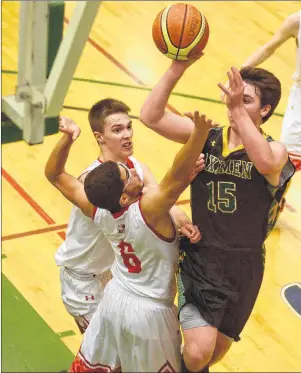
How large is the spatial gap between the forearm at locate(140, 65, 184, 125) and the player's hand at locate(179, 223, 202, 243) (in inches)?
23.2

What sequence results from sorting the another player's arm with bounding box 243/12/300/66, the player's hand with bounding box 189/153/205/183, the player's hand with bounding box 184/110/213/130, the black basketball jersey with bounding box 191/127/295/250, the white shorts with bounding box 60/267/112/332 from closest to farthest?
1. the player's hand with bounding box 184/110/213/130
2. the player's hand with bounding box 189/153/205/183
3. the black basketball jersey with bounding box 191/127/295/250
4. the white shorts with bounding box 60/267/112/332
5. the another player's arm with bounding box 243/12/300/66

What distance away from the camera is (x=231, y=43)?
11.3 metres

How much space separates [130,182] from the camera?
17.0 ft

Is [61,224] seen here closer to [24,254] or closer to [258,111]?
[24,254]

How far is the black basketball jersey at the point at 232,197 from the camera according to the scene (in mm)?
5312

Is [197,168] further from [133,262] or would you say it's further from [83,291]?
[83,291]

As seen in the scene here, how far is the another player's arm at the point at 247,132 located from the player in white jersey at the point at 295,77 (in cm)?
248

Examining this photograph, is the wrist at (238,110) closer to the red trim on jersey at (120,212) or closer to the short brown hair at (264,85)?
the short brown hair at (264,85)

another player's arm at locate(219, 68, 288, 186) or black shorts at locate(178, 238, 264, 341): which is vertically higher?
another player's arm at locate(219, 68, 288, 186)

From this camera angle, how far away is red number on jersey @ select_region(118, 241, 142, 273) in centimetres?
536

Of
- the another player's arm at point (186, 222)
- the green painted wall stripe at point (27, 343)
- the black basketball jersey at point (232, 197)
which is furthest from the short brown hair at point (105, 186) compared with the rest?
the green painted wall stripe at point (27, 343)

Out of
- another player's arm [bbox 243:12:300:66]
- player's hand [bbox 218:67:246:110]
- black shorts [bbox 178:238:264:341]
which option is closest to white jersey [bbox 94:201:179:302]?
black shorts [bbox 178:238:264:341]

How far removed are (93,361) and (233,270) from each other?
92cm

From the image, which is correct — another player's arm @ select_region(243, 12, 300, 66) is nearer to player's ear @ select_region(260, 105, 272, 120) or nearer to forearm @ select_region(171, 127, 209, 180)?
player's ear @ select_region(260, 105, 272, 120)
